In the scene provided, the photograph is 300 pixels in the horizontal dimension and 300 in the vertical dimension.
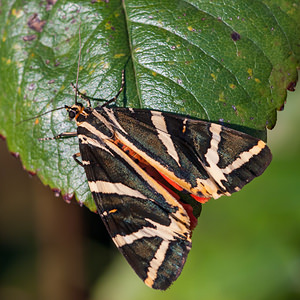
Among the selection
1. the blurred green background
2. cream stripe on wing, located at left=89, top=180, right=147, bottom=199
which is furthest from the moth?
the blurred green background

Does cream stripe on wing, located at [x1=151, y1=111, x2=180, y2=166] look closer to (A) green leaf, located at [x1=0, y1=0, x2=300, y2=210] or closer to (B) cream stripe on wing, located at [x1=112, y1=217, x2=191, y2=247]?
(A) green leaf, located at [x1=0, y1=0, x2=300, y2=210]

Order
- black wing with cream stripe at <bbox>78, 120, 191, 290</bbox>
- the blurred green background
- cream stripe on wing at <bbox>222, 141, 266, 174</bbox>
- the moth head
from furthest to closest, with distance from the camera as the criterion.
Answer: the blurred green background → the moth head → black wing with cream stripe at <bbox>78, 120, 191, 290</bbox> → cream stripe on wing at <bbox>222, 141, 266, 174</bbox>

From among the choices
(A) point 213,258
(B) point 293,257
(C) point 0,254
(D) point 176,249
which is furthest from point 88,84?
(C) point 0,254

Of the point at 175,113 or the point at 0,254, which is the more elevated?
the point at 175,113

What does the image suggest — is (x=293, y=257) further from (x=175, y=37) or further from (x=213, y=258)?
(x=175, y=37)

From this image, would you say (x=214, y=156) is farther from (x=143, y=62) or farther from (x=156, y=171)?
(x=143, y=62)
